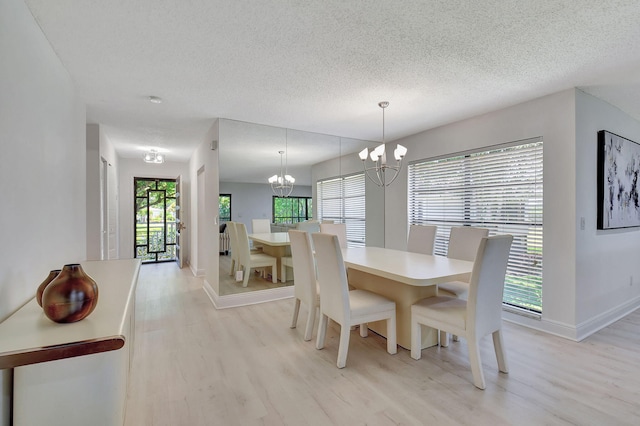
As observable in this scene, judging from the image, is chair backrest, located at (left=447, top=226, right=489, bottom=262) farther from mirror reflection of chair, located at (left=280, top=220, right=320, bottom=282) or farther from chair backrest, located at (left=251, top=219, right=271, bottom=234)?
chair backrest, located at (left=251, top=219, right=271, bottom=234)

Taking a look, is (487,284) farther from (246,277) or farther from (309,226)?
(246,277)

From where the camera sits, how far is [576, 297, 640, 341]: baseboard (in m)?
2.93

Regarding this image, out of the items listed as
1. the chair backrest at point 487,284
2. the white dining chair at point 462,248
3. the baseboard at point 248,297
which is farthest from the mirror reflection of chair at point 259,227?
the chair backrest at point 487,284

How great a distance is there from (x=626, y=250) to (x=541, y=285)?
4.74 ft

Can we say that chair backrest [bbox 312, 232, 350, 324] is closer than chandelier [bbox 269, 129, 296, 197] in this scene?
Yes

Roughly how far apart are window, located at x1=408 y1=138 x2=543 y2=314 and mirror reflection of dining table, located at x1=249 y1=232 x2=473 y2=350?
1.14 metres

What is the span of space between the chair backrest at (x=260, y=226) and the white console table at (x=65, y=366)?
9.85 feet

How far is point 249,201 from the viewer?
4465 millimetres

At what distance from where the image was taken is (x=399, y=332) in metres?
2.71

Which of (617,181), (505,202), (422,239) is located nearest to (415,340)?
(422,239)

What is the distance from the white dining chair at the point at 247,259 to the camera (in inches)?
160

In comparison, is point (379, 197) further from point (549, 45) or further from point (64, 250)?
point (64, 250)

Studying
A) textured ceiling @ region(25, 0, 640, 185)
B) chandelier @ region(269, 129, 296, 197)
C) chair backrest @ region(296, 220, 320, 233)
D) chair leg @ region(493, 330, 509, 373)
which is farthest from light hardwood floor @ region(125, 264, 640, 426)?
textured ceiling @ region(25, 0, 640, 185)

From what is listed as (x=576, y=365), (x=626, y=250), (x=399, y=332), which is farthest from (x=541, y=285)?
(x=399, y=332)
